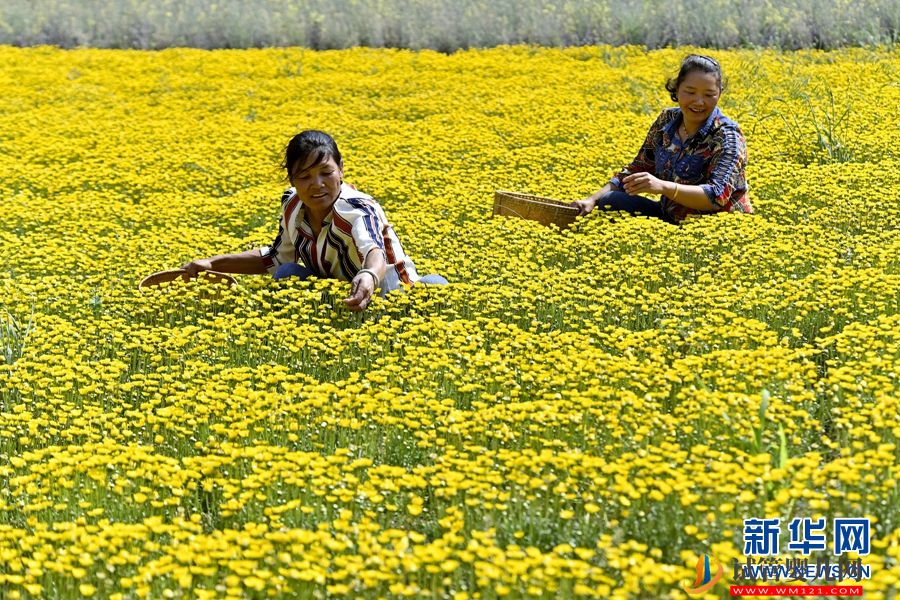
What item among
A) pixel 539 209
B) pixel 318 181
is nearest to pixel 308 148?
pixel 318 181

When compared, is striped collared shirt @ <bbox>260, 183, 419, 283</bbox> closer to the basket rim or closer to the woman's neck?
the woman's neck

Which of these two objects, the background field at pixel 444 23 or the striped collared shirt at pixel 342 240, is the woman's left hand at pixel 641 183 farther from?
the background field at pixel 444 23

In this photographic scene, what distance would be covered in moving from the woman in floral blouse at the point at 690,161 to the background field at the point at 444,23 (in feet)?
24.3

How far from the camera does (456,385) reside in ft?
16.1

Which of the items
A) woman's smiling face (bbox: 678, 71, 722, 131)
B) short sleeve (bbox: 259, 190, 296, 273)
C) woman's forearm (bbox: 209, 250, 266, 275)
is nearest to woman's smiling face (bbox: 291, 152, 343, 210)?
short sleeve (bbox: 259, 190, 296, 273)

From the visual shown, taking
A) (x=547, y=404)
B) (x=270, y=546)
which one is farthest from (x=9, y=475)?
(x=547, y=404)

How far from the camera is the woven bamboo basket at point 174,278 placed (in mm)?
6234

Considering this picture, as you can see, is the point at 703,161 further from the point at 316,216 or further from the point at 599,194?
the point at 316,216

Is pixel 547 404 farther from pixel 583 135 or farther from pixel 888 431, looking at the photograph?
pixel 583 135

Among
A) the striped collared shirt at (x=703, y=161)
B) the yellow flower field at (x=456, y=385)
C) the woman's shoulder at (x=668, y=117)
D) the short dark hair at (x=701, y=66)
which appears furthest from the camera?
the woman's shoulder at (x=668, y=117)

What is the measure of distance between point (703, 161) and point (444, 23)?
10785 millimetres

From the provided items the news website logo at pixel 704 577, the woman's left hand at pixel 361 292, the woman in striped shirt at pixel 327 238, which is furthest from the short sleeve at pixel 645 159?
the news website logo at pixel 704 577

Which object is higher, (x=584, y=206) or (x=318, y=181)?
(x=318, y=181)

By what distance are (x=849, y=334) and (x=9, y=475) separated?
3.35m
